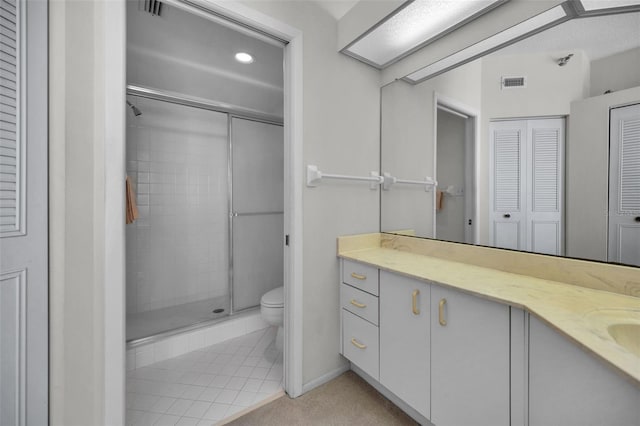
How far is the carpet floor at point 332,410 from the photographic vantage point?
1.39 metres

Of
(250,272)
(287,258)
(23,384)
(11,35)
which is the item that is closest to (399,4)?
(287,258)

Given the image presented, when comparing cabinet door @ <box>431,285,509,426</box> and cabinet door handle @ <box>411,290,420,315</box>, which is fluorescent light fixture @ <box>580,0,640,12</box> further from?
cabinet door handle @ <box>411,290,420,315</box>

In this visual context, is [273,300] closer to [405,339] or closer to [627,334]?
[405,339]

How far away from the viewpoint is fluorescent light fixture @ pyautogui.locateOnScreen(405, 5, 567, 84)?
117 centimetres

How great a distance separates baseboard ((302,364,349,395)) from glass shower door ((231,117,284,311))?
119cm

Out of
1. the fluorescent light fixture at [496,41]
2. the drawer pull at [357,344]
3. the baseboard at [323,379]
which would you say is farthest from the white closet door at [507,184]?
the baseboard at [323,379]

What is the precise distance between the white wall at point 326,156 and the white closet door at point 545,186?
0.96 metres

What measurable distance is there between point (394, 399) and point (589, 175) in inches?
57.2

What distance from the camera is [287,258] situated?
5.28 feet

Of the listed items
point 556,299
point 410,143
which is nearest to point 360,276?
point 556,299

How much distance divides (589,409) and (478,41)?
1.59 m

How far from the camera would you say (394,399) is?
1.48 meters

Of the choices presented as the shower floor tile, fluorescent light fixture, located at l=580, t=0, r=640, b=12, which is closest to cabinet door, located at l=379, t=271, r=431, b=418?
→ fluorescent light fixture, located at l=580, t=0, r=640, b=12

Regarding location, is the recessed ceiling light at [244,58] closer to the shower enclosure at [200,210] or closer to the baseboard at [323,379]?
the shower enclosure at [200,210]
